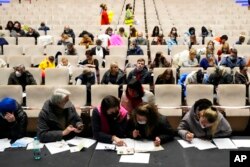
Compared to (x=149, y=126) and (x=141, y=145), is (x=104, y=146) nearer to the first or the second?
(x=141, y=145)

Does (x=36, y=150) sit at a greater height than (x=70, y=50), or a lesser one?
lesser

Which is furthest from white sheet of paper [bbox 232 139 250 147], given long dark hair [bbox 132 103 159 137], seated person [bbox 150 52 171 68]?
seated person [bbox 150 52 171 68]

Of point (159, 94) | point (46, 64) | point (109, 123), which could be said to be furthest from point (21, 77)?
point (109, 123)

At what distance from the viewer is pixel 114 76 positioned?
6.69m

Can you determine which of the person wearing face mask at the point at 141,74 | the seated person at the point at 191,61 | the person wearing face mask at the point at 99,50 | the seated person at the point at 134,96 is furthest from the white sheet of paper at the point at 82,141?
the person wearing face mask at the point at 99,50

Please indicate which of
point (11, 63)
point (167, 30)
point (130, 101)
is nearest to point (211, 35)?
point (167, 30)

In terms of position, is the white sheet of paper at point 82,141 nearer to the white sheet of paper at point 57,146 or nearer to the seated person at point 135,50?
the white sheet of paper at point 57,146

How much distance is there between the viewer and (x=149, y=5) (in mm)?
15648

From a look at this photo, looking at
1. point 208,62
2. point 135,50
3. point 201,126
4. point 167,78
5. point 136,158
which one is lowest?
point 136,158

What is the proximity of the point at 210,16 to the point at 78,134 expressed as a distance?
9.73 m

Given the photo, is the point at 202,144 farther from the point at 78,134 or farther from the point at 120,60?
the point at 120,60

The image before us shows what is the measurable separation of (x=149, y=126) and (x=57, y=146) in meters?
0.88

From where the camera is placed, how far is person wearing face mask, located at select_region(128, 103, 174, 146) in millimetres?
3863

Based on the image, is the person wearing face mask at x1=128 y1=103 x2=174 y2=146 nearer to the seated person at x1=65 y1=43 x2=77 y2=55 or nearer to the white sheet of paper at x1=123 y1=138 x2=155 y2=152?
the white sheet of paper at x1=123 y1=138 x2=155 y2=152
